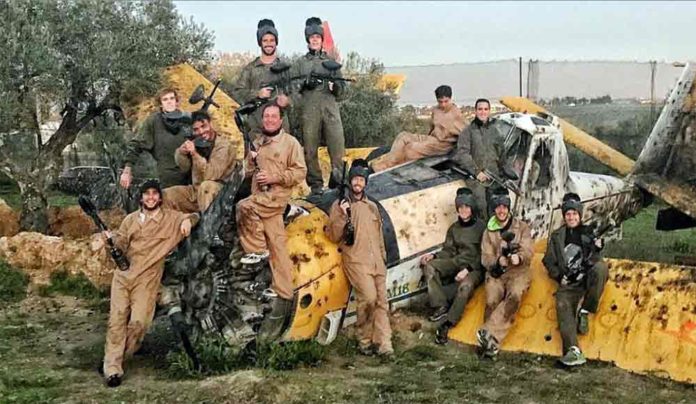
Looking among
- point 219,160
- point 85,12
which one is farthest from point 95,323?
point 85,12

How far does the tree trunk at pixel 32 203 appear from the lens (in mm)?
13734

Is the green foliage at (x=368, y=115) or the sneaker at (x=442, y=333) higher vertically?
the green foliage at (x=368, y=115)

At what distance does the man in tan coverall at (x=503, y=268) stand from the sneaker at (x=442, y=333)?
1.12ft

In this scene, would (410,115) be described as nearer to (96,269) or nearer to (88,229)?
(88,229)

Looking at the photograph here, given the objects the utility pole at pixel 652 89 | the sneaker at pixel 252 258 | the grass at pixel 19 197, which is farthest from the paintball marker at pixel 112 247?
Answer: the utility pole at pixel 652 89

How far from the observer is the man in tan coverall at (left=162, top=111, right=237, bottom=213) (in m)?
8.54

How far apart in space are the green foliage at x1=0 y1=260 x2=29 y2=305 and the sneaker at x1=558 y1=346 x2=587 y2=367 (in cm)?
676

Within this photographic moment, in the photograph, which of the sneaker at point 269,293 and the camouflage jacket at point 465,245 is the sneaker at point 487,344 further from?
the sneaker at point 269,293

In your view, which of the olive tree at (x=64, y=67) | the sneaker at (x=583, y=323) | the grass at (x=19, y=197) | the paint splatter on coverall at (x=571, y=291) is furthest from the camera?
the grass at (x=19, y=197)

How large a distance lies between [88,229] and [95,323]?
14.7 ft

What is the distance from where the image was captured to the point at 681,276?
328 inches

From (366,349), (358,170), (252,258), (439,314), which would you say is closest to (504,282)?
(439,314)

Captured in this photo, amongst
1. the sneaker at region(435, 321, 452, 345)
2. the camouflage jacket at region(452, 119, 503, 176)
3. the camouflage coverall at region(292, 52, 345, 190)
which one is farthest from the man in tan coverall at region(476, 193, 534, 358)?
the camouflage coverall at region(292, 52, 345, 190)

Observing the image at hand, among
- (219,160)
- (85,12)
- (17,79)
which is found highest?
(85,12)
